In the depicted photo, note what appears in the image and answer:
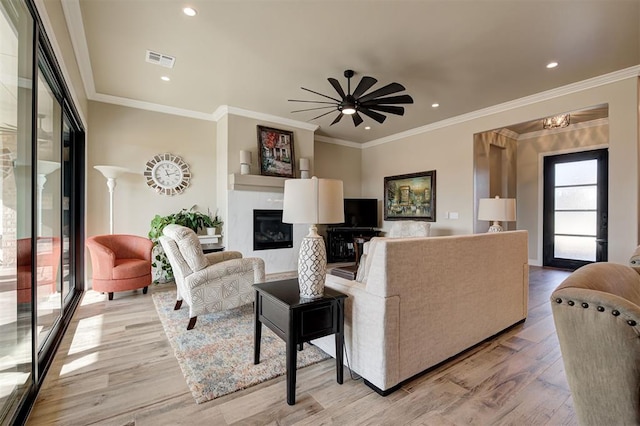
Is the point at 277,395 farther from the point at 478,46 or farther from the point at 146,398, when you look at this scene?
the point at 478,46

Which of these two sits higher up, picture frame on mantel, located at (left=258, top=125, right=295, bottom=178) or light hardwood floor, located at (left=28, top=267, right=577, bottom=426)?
picture frame on mantel, located at (left=258, top=125, right=295, bottom=178)

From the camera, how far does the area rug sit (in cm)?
197

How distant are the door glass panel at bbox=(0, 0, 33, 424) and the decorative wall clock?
312cm

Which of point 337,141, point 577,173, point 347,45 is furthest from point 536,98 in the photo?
point 337,141

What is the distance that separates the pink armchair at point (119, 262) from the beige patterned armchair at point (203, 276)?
1.14 m

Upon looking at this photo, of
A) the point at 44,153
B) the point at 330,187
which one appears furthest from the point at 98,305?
the point at 330,187

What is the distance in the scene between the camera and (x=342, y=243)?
644cm

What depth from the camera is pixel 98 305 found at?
3543mm

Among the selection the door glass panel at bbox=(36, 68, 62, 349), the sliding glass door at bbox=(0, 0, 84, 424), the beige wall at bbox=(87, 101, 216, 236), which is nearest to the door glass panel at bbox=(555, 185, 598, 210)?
the beige wall at bbox=(87, 101, 216, 236)

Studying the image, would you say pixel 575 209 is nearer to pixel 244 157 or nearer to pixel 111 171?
pixel 244 157

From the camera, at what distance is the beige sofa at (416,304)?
71.6 inches

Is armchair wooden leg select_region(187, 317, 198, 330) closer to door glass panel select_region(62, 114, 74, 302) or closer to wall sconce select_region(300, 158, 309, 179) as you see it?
door glass panel select_region(62, 114, 74, 302)

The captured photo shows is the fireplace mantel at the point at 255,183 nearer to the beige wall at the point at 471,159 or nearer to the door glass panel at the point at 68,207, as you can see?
the door glass panel at the point at 68,207

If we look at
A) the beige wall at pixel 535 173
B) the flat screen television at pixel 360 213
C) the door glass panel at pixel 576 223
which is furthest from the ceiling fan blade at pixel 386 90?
the door glass panel at pixel 576 223
